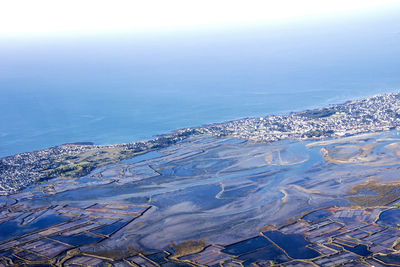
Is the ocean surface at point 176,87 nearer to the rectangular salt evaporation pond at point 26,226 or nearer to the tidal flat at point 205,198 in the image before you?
the tidal flat at point 205,198

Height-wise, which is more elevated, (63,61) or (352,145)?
(63,61)

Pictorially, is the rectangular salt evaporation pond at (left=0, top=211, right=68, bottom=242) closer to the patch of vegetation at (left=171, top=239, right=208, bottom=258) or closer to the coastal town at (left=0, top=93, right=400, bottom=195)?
the coastal town at (left=0, top=93, right=400, bottom=195)

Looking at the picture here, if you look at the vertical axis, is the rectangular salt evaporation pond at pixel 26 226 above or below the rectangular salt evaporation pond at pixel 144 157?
below

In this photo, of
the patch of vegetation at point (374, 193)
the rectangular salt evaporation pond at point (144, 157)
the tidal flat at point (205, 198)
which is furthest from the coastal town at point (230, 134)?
the patch of vegetation at point (374, 193)

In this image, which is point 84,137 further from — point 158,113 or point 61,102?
point 61,102

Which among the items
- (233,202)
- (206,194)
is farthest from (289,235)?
(206,194)

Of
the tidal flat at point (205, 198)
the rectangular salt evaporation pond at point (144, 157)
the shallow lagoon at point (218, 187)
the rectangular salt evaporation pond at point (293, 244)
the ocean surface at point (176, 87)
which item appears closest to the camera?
the rectangular salt evaporation pond at point (293, 244)

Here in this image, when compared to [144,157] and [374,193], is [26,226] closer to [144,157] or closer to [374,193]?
[144,157]

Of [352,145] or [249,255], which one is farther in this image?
[352,145]
